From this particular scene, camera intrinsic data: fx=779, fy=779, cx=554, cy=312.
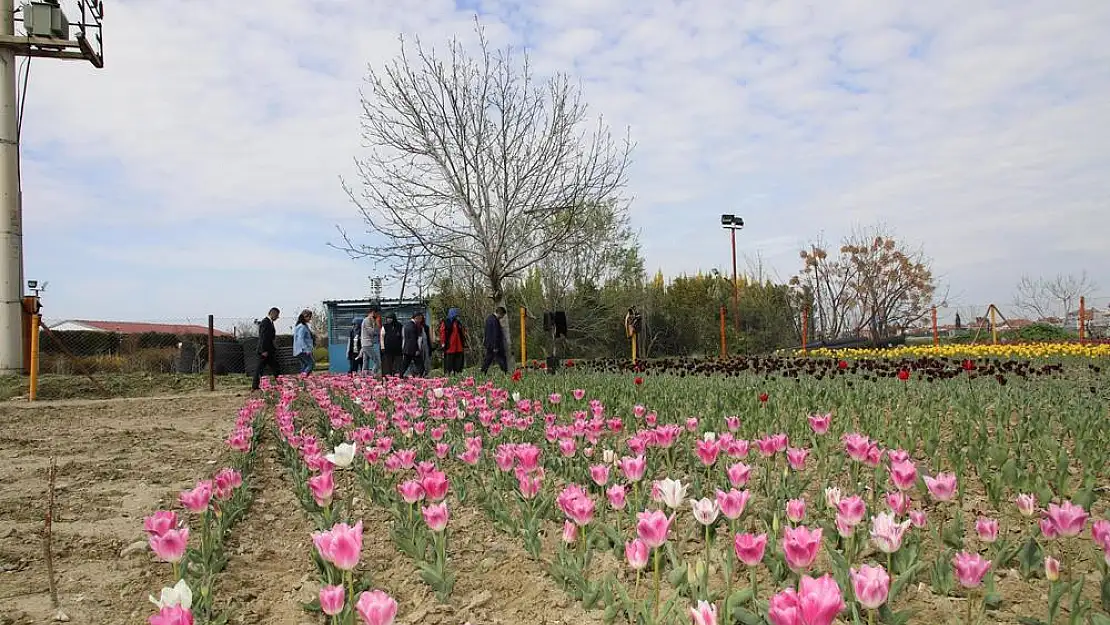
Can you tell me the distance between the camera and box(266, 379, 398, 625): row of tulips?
156cm

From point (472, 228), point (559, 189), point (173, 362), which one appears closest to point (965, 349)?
point (559, 189)

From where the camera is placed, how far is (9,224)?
16078 mm

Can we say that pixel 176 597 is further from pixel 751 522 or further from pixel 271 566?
pixel 751 522

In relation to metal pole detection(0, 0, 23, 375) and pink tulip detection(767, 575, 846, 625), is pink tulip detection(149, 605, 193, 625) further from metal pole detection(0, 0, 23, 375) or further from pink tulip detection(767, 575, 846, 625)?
metal pole detection(0, 0, 23, 375)

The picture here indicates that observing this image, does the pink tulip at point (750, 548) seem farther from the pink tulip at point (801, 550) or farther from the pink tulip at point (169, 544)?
the pink tulip at point (169, 544)

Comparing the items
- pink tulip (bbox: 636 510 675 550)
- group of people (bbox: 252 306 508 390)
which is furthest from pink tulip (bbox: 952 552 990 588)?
group of people (bbox: 252 306 508 390)

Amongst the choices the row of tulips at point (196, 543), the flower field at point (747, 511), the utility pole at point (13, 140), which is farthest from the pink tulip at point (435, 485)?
the utility pole at point (13, 140)

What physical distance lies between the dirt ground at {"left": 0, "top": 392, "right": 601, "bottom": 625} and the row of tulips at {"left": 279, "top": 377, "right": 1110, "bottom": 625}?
0.18m

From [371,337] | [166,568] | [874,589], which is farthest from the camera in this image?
[371,337]

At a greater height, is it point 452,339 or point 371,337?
point 371,337

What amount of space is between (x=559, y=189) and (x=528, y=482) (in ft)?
46.9

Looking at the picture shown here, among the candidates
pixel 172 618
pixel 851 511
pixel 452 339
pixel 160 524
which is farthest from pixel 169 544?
pixel 452 339

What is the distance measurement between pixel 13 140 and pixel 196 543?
1683 centimetres

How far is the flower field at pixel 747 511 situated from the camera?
2105 millimetres
